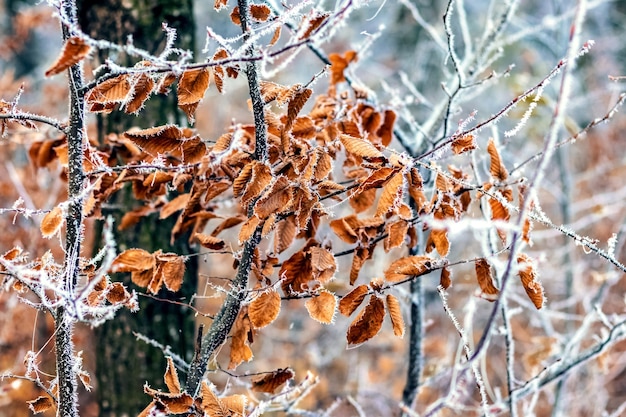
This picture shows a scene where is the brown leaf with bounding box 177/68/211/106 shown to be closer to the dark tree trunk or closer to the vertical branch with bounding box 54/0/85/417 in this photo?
the vertical branch with bounding box 54/0/85/417

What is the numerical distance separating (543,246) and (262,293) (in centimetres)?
569

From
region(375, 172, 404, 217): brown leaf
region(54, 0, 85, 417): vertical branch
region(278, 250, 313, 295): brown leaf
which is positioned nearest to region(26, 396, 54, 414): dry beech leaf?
region(54, 0, 85, 417): vertical branch

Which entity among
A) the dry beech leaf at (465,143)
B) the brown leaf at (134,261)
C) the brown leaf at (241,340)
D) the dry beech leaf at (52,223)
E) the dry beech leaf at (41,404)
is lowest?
the dry beech leaf at (41,404)

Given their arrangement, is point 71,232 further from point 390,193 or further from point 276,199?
point 390,193

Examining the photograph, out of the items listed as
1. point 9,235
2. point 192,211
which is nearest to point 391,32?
point 9,235

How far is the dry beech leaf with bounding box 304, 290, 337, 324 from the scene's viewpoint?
105 centimetres

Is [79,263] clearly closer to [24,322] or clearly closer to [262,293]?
[262,293]

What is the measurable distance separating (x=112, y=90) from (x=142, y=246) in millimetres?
1039

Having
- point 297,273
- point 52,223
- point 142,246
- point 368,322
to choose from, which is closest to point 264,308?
point 297,273

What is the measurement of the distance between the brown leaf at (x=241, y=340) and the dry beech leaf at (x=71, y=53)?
2.04 ft

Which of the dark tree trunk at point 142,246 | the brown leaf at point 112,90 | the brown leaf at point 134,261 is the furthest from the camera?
the dark tree trunk at point 142,246

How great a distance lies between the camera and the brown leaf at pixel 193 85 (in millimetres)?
1012

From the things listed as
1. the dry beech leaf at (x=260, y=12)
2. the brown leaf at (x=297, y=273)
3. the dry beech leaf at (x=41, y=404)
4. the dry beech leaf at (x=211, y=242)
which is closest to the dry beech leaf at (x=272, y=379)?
the brown leaf at (x=297, y=273)

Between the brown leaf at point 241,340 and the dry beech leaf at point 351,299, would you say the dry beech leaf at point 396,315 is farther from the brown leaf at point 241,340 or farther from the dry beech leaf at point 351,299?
the brown leaf at point 241,340
